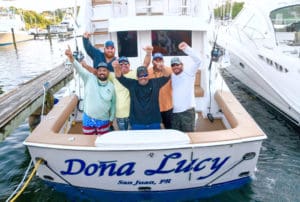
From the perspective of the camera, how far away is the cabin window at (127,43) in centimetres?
562

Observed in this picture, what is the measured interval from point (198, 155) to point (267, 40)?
5.85 meters

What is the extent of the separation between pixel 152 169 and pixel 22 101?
4429 millimetres

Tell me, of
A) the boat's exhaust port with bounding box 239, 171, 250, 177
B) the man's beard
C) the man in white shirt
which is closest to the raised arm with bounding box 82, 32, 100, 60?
the man's beard

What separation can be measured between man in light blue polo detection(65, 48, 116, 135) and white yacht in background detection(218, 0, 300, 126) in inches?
177

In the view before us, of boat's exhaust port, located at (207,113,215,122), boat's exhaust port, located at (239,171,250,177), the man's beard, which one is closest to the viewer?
the man's beard

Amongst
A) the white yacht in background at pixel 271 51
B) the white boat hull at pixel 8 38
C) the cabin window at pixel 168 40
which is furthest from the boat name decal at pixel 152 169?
the white boat hull at pixel 8 38

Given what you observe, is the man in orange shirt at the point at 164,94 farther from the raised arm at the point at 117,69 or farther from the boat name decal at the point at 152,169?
the boat name decal at the point at 152,169

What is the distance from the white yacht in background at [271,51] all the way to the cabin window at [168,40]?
2770 mm

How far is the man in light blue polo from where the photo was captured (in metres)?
3.90

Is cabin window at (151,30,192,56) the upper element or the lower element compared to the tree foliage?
lower

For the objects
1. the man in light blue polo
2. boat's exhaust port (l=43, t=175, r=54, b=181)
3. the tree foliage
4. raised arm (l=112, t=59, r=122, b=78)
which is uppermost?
the tree foliage

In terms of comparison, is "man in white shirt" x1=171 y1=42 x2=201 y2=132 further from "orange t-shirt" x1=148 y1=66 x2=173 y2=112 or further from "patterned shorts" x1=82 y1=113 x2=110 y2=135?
"patterned shorts" x1=82 y1=113 x2=110 y2=135

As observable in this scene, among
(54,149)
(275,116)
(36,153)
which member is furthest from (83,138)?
(275,116)

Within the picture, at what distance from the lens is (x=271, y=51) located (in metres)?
7.62
